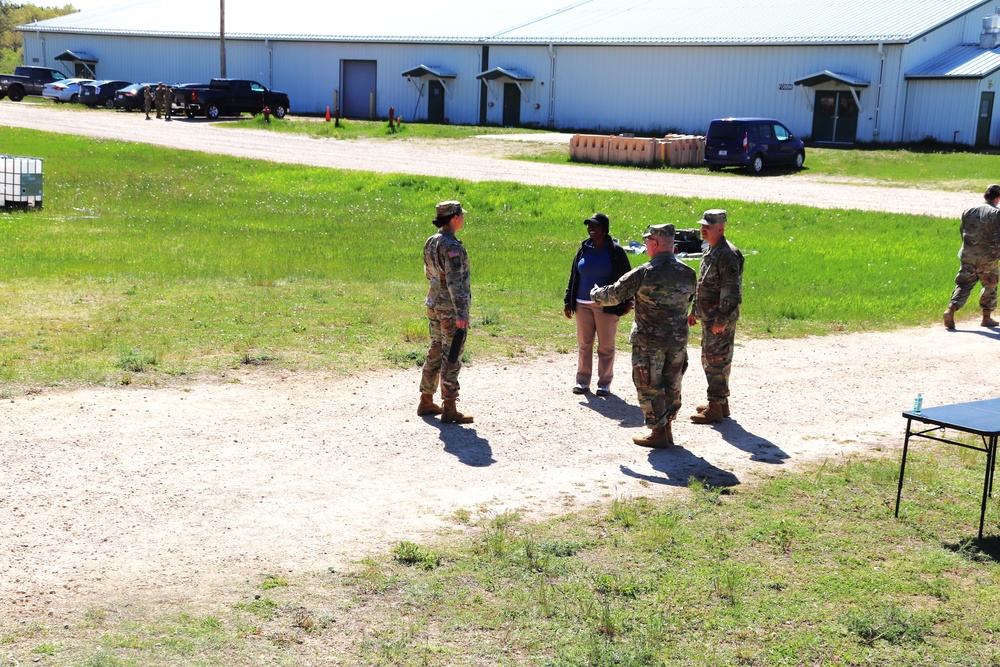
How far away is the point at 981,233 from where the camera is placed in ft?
49.1

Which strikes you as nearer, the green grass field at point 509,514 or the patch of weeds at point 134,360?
the green grass field at point 509,514

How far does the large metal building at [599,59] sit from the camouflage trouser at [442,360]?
36.6m

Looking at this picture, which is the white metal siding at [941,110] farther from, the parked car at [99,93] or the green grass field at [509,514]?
the parked car at [99,93]

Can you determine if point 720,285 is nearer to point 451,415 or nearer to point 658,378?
point 658,378

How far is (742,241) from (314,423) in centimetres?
1470

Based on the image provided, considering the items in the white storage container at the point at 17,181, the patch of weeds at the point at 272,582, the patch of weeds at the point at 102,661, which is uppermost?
the white storage container at the point at 17,181

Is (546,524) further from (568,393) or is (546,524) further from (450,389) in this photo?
(568,393)

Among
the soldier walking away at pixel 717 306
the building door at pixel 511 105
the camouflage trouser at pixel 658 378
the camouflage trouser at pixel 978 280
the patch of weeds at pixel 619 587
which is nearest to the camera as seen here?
the patch of weeds at pixel 619 587

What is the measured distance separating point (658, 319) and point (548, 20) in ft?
163

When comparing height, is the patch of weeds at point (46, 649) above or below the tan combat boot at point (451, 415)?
below

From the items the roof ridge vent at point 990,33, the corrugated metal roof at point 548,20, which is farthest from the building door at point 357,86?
the roof ridge vent at point 990,33

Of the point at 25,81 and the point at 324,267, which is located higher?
the point at 25,81

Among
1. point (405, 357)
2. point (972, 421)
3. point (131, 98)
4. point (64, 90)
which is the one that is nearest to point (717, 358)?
point (972, 421)

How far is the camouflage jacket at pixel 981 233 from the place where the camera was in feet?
48.8
